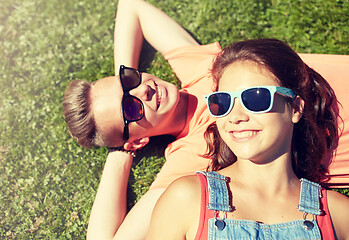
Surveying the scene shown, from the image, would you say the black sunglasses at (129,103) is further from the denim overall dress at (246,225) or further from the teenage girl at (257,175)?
the denim overall dress at (246,225)

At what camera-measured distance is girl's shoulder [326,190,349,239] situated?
3.00 m

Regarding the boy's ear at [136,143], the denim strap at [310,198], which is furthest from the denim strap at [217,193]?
the boy's ear at [136,143]

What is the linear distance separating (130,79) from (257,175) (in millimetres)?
1566

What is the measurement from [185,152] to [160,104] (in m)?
0.57

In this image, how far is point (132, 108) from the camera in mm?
3564

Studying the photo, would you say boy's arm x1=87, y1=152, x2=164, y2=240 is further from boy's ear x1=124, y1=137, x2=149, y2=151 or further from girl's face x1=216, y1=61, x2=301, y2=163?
girl's face x1=216, y1=61, x2=301, y2=163

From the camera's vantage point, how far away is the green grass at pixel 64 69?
4328 millimetres

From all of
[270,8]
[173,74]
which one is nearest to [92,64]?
[173,74]

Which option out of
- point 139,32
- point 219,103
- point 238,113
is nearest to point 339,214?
point 238,113

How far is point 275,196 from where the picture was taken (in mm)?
3086

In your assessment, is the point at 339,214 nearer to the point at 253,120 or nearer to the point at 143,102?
the point at 253,120

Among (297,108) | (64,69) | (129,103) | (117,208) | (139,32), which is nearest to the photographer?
(297,108)

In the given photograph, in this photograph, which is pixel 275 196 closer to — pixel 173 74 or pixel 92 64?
pixel 173 74

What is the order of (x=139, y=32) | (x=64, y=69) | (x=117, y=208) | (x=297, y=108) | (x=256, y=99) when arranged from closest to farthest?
(x=256, y=99) → (x=297, y=108) → (x=117, y=208) → (x=139, y=32) → (x=64, y=69)
